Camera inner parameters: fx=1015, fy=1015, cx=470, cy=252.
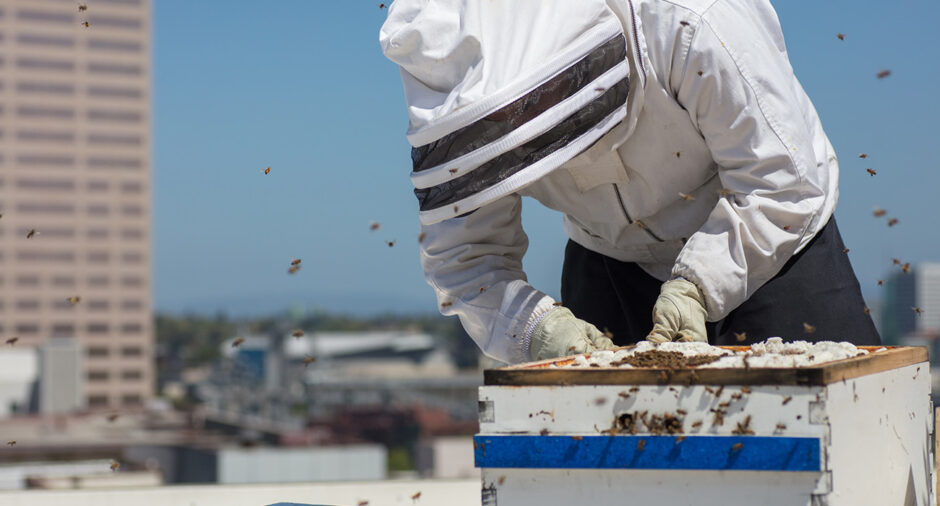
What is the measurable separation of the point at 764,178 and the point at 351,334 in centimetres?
13586

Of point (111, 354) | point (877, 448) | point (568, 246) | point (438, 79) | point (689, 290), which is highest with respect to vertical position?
point (111, 354)

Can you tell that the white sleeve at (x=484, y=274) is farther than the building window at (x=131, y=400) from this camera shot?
No

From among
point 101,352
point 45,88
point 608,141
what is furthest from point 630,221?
point 45,88

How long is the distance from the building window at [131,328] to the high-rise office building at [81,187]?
14 centimetres

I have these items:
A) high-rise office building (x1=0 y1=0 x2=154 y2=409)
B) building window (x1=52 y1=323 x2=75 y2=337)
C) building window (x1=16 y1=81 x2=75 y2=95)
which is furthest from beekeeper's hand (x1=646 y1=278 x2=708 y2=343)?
building window (x1=16 y1=81 x2=75 y2=95)

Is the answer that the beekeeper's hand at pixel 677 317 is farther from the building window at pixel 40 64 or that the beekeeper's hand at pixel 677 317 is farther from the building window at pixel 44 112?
the building window at pixel 40 64

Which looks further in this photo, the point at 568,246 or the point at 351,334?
the point at 351,334

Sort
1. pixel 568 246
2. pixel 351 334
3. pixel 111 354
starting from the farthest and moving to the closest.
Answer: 1. pixel 351 334
2. pixel 111 354
3. pixel 568 246

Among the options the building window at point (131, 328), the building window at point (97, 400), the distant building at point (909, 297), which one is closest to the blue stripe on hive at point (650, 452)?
the distant building at point (909, 297)

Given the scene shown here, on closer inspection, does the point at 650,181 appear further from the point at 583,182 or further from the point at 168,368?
the point at 168,368

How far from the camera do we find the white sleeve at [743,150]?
2.19m

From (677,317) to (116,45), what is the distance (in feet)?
360

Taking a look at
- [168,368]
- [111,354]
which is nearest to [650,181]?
[111,354]

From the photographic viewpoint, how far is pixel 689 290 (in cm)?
222
